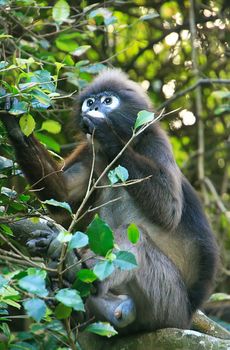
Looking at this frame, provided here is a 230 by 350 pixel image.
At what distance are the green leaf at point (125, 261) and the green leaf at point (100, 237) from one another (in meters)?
0.05

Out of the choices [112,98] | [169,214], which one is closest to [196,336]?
[169,214]

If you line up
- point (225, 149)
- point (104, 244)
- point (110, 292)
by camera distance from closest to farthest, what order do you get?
point (104, 244), point (110, 292), point (225, 149)

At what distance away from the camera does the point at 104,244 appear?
8.40 ft

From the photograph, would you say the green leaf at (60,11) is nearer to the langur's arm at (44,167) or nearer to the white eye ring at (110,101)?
the white eye ring at (110,101)

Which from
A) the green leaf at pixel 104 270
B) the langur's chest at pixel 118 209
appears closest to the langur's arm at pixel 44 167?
the langur's chest at pixel 118 209

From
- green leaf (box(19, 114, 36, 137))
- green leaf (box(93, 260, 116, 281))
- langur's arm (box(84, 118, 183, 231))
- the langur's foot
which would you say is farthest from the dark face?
green leaf (box(93, 260, 116, 281))

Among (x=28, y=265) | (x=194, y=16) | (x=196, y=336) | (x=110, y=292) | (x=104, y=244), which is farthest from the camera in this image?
(x=194, y=16)

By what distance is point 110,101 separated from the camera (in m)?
4.62

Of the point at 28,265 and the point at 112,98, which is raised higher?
the point at 28,265

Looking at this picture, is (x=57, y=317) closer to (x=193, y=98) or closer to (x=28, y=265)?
(x=28, y=265)

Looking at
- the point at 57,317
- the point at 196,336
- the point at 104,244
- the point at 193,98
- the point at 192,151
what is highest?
the point at 104,244

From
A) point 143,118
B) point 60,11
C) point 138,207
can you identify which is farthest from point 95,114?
point 143,118

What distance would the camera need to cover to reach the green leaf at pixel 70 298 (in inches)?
93.4

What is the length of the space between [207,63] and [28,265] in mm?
4780
